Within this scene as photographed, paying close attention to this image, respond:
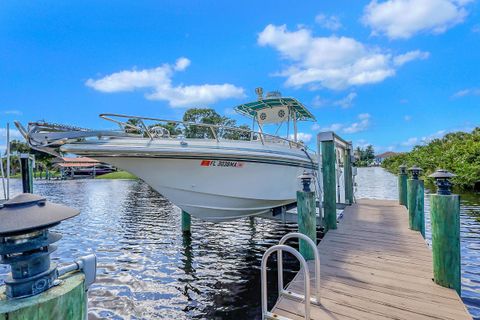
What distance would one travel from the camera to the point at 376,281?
323 cm

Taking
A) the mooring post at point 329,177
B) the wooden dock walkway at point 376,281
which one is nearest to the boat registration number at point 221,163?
the mooring post at point 329,177

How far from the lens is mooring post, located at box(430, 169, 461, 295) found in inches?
114

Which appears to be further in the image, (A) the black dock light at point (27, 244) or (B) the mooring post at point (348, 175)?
(B) the mooring post at point (348, 175)

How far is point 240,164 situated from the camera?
5.77m

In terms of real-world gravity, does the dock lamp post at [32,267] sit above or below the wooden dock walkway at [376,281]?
above

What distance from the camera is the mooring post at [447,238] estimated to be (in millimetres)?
2902

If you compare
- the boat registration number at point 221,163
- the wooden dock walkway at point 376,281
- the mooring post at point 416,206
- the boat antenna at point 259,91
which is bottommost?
the wooden dock walkway at point 376,281

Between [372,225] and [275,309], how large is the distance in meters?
3.85

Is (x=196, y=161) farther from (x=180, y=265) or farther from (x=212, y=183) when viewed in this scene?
(x=180, y=265)

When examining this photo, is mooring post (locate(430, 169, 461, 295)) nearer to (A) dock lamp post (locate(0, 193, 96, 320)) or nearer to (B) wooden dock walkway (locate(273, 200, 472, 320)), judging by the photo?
(B) wooden dock walkway (locate(273, 200, 472, 320))

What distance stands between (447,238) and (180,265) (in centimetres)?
526

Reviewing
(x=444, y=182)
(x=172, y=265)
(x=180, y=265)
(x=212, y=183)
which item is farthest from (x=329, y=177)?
(x=172, y=265)

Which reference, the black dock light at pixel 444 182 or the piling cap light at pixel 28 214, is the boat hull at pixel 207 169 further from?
the piling cap light at pixel 28 214

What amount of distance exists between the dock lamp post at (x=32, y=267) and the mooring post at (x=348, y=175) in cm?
801
